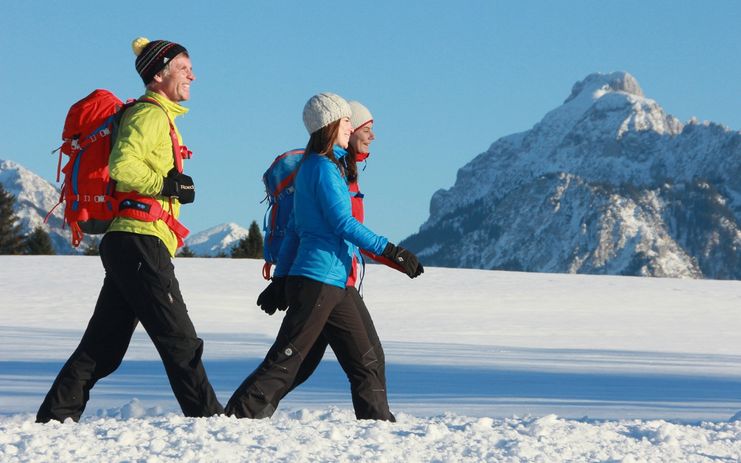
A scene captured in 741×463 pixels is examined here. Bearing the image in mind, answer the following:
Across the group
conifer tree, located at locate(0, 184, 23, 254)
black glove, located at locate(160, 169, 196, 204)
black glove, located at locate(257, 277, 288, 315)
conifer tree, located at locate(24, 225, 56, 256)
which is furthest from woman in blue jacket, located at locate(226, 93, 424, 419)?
conifer tree, located at locate(0, 184, 23, 254)

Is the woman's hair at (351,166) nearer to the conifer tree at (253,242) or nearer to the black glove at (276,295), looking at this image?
the black glove at (276,295)

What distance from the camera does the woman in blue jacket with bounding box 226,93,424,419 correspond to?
15.4ft

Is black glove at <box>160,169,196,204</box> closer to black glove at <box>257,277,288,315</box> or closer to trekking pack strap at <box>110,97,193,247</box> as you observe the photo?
trekking pack strap at <box>110,97,193,247</box>

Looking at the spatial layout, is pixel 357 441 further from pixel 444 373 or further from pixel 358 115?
pixel 444 373

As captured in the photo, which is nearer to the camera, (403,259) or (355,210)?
(403,259)

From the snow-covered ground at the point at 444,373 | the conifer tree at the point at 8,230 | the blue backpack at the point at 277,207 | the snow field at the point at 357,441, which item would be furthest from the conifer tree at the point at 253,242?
the snow field at the point at 357,441

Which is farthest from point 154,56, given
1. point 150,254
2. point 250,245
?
point 250,245

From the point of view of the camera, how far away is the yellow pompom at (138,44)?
4980 millimetres

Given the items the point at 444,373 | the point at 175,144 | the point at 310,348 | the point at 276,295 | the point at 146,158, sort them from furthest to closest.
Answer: the point at 444,373 < the point at 276,295 < the point at 310,348 < the point at 175,144 < the point at 146,158

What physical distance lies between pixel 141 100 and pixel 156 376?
382 centimetres

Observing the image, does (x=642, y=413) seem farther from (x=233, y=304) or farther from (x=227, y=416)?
(x=233, y=304)

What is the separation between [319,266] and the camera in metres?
4.77

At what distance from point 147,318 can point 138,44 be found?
1.26m

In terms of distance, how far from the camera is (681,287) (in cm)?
2114
